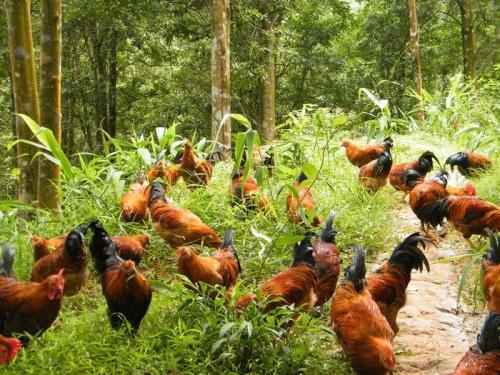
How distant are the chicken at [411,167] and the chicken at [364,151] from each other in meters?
0.69

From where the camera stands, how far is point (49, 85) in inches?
195

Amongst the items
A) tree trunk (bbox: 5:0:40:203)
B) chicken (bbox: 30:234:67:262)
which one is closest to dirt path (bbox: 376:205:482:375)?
chicken (bbox: 30:234:67:262)

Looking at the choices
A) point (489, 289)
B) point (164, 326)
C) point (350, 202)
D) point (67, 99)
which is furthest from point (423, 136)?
point (67, 99)

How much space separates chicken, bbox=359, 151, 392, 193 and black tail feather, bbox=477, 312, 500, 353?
3.90 meters

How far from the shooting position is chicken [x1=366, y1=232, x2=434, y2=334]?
405 cm

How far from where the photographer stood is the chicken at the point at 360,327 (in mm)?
3271

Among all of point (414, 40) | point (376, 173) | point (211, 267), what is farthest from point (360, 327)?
point (414, 40)

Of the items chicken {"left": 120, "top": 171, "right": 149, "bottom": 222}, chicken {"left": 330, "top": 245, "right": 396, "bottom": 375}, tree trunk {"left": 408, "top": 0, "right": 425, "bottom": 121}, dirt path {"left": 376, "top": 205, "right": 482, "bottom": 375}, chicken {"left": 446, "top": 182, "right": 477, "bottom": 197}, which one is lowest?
dirt path {"left": 376, "top": 205, "right": 482, "bottom": 375}

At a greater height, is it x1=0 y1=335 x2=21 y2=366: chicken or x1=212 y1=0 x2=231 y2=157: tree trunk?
x1=212 y1=0 x2=231 y2=157: tree trunk

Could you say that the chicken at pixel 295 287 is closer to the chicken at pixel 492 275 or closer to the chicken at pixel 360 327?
the chicken at pixel 360 327

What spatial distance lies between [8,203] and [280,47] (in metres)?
11.5

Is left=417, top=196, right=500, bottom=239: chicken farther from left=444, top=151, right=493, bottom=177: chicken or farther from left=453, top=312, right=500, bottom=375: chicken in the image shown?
left=444, top=151, right=493, bottom=177: chicken

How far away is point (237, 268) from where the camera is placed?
4.21 meters

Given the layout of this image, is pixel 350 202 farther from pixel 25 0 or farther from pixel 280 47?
pixel 280 47
